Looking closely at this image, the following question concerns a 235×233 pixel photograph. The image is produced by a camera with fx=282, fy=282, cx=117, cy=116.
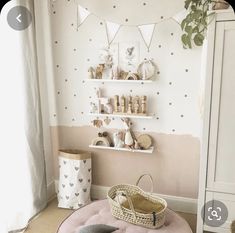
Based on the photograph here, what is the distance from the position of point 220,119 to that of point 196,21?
28.6 inches

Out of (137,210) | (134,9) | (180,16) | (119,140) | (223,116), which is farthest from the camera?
(119,140)

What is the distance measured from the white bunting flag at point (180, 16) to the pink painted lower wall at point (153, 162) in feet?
3.20

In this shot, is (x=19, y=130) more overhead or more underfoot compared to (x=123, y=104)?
more underfoot

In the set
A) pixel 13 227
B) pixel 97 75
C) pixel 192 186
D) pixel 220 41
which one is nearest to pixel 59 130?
pixel 97 75

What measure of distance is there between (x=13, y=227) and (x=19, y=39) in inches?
58.9

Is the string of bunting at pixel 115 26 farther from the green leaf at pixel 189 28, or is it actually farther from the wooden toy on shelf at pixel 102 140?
the wooden toy on shelf at pixel 102 140

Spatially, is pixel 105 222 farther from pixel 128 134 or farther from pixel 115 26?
pixel 115 26

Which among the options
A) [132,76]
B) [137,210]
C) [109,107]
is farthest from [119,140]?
[137,210]

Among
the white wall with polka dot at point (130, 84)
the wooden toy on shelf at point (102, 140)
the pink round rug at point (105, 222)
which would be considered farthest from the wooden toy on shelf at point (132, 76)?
the pink round rug at point (105, 222)

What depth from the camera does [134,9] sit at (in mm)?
2381

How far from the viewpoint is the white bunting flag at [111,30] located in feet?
8.06

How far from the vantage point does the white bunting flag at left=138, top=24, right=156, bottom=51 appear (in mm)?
2369

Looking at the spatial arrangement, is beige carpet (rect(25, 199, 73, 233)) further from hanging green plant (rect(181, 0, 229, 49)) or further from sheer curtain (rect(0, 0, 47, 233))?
hanging green plant (rect(181, 0, 229, 49))

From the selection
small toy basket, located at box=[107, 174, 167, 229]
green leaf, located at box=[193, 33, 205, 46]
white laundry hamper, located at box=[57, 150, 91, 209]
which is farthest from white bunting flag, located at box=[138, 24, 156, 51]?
small toy basket, located at box=[107, 174, 167, 229]
